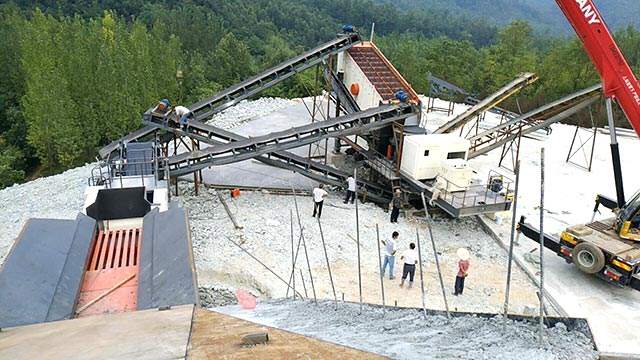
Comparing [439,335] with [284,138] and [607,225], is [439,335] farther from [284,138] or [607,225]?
[284,138]

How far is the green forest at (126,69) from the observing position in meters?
27.2

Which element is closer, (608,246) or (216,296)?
(216,296)

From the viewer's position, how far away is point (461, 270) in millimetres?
10812

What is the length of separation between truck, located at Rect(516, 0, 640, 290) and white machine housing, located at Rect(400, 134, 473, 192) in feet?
7.32

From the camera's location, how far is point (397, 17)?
370 feet

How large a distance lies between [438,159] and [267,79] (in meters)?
7.43

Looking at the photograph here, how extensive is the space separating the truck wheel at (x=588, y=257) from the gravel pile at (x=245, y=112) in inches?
662

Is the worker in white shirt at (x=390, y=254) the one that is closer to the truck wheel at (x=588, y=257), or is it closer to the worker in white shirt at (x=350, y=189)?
the worker in white shirt at (x=350, y=189)

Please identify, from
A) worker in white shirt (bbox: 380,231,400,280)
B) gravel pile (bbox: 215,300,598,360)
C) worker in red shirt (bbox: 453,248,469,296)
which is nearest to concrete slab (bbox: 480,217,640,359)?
worker in red shirt (bbox: 453,248,469,296)

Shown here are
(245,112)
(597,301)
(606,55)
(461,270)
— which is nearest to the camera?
(461,270)

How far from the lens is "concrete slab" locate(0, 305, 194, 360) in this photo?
4.17 m

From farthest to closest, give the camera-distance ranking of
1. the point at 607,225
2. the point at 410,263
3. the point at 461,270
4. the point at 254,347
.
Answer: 1. the point at 607,225
2. the point at 410,263
3. the point at 461,270
4. the point at 254,347

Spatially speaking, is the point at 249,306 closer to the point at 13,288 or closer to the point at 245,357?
the point at 13,288

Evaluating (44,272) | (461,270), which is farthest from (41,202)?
(461,270)
